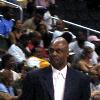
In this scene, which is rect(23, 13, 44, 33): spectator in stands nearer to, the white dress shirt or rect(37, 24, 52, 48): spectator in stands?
rect(37, 24, 52, 48): spectator in stands

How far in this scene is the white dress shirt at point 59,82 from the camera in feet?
15.0

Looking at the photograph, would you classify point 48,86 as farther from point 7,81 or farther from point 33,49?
point 33,49

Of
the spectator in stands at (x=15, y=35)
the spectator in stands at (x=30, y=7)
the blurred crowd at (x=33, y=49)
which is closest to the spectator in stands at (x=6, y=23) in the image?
the blurred crowd at (x=33, y=49)

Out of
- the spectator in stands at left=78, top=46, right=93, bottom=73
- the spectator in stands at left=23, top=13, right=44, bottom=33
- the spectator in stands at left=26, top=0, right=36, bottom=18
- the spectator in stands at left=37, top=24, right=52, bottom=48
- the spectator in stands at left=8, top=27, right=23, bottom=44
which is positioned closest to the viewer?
the spectator in stands at left=78, top=46, right=93, bottom=73

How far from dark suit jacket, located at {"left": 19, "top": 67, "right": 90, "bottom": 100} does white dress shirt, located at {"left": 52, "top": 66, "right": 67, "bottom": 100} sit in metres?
0.03

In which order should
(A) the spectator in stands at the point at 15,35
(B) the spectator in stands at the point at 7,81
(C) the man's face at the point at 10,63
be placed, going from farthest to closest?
(A) the spectator in stands at the point at 15,35 < (C) the man's face at the point at 10,63 < (B) the spectator in stands at the point at 7,81

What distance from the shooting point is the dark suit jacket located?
4.52 metres

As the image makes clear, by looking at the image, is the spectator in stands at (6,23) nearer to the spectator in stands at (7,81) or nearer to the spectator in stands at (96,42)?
the spectator in stands at (96,42)

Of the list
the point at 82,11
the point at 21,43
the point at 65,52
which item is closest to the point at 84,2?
the point at 82,11

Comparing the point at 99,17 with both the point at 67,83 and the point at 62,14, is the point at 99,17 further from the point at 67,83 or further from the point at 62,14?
the point at 67,83

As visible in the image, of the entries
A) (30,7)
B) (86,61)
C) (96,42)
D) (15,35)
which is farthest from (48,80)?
(30,7)

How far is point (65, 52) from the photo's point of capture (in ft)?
15.1

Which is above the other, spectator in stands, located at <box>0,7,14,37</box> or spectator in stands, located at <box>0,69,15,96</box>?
spectator in stands, located at <box>0,69,15,96</box>

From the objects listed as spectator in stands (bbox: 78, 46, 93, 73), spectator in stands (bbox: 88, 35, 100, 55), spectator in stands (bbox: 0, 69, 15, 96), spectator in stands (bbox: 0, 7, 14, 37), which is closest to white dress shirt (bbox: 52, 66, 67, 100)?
spectator in stands (bbox: 0, 69, 15, 96)
